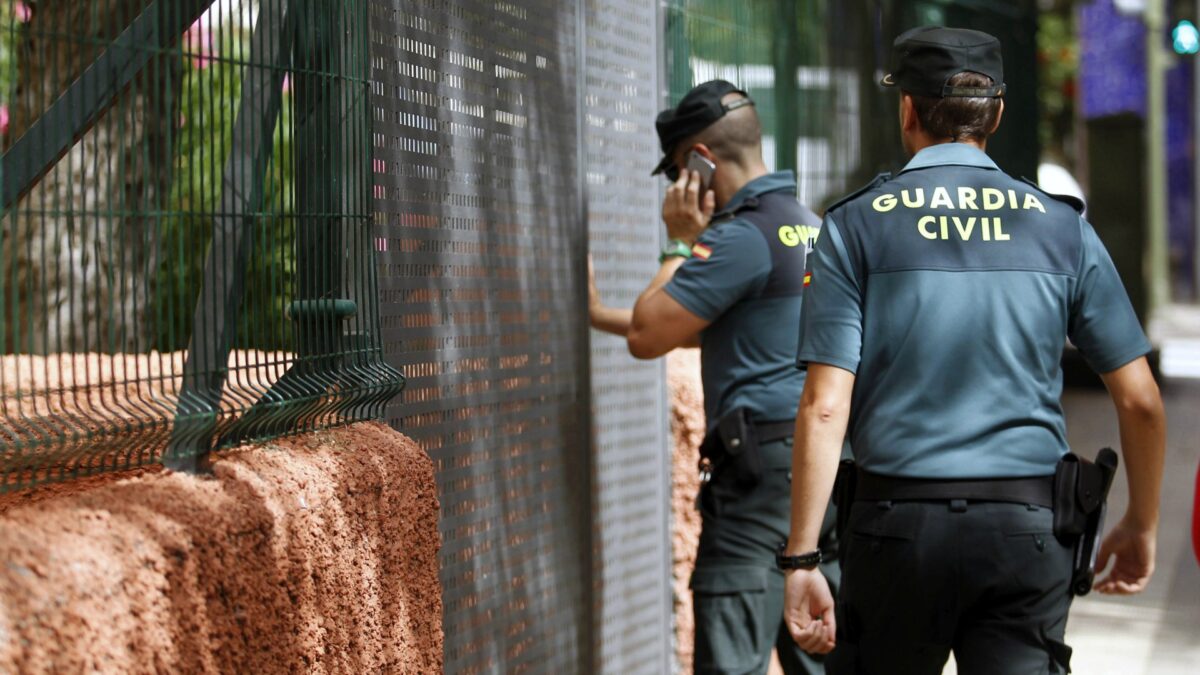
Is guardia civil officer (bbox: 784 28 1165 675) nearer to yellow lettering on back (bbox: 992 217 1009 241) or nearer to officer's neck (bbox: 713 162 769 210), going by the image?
yellow lettering on back (bbox: 992 217 1009 241)

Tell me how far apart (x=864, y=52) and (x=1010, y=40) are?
212cm

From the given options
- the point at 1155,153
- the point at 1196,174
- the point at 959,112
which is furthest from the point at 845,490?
the point at 1196,174

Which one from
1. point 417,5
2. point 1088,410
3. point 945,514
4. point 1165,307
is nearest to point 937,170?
point 945,514

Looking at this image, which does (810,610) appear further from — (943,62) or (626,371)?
(626,371)

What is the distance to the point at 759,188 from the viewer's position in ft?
16.1

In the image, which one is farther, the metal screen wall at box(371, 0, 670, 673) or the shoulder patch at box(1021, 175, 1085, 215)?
the metal screen wall at box(371, 0, 670, 673)

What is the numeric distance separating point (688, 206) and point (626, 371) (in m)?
0.92

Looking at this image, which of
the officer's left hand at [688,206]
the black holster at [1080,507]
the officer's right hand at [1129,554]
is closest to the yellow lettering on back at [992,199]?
the black holster at [1080,507]

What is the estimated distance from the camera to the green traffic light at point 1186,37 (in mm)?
11180

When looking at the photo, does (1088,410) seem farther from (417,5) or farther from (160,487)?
(160,487)

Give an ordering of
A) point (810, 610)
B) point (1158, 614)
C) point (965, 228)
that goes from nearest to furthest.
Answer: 1. point (965, 228)
2. point (810, 610)
3. point (1158, 614)

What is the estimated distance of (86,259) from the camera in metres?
2.87

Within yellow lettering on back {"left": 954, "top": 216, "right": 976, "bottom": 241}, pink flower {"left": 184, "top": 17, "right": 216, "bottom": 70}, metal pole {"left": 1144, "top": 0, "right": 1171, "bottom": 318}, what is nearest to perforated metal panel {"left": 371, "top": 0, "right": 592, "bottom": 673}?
pink flower {"left": 184, "top": 17, "right": 216, "bottom": 70}

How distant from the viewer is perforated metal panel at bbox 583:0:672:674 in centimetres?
545
